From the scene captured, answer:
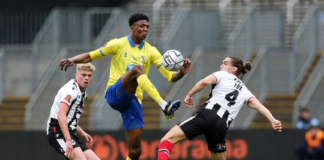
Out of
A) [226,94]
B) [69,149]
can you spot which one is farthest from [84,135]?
[226,94]

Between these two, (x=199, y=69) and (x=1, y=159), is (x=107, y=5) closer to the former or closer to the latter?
(x=199, y=69)

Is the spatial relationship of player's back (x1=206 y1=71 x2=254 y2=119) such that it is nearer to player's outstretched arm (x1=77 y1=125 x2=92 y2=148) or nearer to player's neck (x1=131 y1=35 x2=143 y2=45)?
player's neck (x1=131 y1=35 x2=143 y2=45)

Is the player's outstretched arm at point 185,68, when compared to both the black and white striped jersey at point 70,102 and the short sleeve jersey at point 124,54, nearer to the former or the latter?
the short sleeve jersey at point 124,54

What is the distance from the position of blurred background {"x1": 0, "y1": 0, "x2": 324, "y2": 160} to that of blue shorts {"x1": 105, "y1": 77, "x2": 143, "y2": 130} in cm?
668

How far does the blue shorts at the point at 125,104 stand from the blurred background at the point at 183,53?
668 cm

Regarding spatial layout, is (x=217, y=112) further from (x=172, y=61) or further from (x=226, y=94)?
(x=172, y=61)

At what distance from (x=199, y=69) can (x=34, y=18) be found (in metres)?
5.04

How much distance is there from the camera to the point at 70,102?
1126cm

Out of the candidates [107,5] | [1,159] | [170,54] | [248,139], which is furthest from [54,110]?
[107,5]

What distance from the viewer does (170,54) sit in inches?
457

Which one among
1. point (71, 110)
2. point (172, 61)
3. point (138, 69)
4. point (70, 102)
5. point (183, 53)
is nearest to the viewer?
point (138, 69)

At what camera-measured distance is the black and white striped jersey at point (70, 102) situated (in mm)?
11258

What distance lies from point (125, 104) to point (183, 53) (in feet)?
28.6

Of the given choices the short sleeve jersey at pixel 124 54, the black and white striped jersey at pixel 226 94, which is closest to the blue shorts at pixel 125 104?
the short sleeve jersey at pixel 124 54
